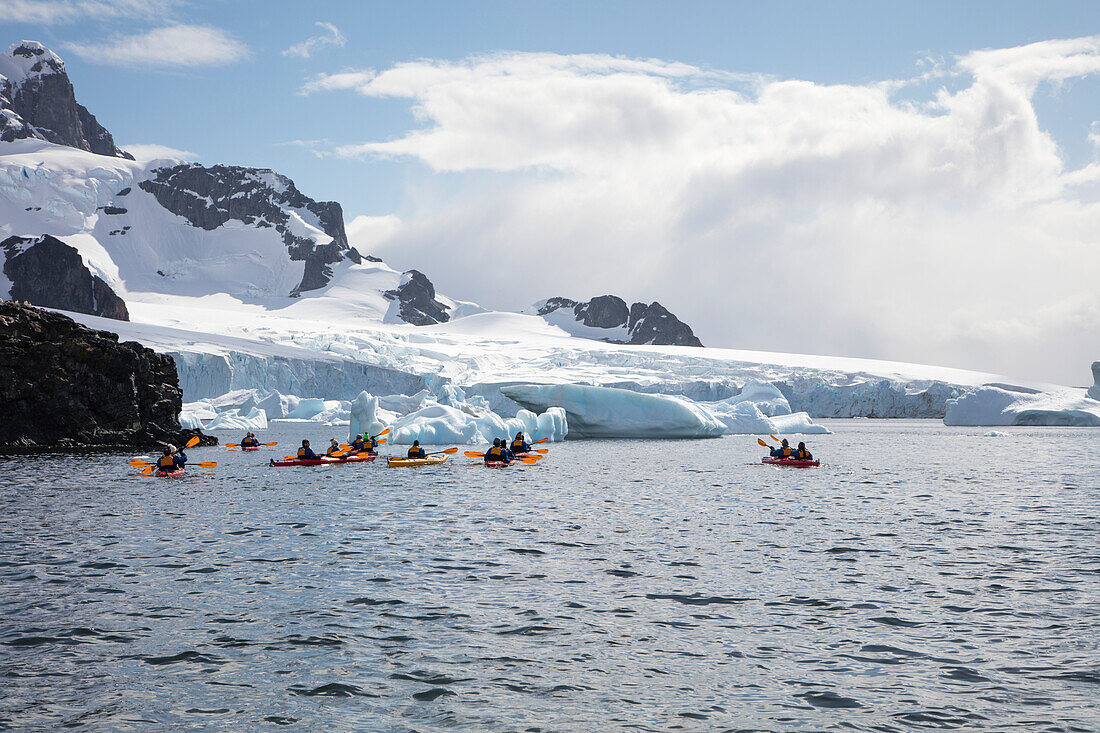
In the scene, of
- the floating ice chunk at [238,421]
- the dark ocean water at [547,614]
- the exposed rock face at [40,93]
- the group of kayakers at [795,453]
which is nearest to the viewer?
the dark ocean water at [547,614]

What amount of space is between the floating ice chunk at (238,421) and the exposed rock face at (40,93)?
14836 cm

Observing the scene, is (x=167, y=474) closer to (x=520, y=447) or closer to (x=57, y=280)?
(x=520, y=447)

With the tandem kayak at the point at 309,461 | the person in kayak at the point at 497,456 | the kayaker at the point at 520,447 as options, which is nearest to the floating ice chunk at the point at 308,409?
the tandem kayak at the point at 309,461

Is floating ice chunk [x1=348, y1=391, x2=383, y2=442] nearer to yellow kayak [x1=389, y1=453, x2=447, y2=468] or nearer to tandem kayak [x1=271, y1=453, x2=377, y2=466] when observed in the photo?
tandem kayak [x1=271, y1=453, x2=377, y2=466]

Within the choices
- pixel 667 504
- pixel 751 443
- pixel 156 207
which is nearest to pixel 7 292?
pixel 156 207

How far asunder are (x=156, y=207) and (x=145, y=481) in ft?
521

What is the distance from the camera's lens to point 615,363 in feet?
297

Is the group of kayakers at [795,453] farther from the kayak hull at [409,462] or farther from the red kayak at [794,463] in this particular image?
the kayak hull at [409,462]

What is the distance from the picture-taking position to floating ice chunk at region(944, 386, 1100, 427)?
6531 centimetres

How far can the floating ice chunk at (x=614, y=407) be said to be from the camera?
155 ft

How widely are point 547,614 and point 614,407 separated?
3846 cm

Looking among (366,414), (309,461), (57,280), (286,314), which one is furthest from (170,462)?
(286,314)

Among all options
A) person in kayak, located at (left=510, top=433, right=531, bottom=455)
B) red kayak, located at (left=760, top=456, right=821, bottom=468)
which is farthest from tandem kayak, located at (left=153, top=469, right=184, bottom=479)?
red kayak, located at (left=760, top=456, right=821, bottom=468)

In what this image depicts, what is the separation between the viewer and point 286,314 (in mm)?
138000
